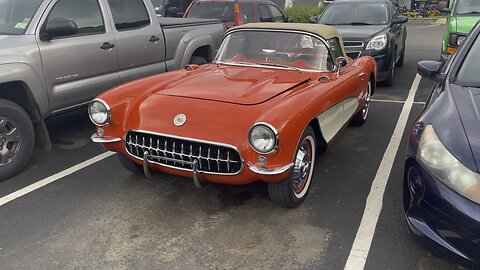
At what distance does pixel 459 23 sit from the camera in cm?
774

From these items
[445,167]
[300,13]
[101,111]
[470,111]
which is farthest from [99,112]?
[300,13]

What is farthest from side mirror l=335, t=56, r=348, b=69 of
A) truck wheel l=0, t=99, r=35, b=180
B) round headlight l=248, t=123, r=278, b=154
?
truck wheel l=0, t=99, r=35, b=180

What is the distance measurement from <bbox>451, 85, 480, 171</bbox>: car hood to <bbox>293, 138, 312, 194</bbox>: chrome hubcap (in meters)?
1.24

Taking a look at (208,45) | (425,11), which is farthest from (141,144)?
(425,11)

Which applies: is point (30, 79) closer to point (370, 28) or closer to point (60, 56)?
point (60, 56)

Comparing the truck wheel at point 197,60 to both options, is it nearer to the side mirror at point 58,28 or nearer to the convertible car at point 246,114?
the convertible car at point 246,114

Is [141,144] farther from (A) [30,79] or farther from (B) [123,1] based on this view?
(B) [123,1]

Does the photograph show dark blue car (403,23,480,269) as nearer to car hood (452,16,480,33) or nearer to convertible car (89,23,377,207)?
convertible car (89,23,377,207)

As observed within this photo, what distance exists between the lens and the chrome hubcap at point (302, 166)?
3.81m

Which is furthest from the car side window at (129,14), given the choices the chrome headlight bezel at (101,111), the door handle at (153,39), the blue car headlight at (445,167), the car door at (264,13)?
the car door at (264,13)

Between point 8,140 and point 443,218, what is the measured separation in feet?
13.3

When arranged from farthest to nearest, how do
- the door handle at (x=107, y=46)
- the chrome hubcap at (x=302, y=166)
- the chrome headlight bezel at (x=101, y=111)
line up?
the door handle at (x=107, y=46) < the chrome headlight bezel at (x=101, y=111) < the chrome hubcap at (x=302, y=166)

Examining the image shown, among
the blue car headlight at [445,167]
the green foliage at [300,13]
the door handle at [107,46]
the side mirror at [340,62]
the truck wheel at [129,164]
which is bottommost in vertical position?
the green foliage at [300,13]

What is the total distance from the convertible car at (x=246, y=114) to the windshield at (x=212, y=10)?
483 centimetres
